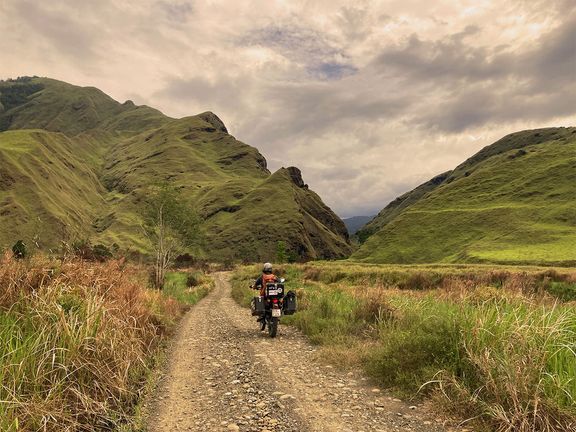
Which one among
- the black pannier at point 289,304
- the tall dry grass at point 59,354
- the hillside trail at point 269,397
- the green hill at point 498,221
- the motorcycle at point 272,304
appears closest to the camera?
the tall dry grass at point 59,354

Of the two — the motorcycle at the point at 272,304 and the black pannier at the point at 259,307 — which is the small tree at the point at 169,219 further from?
the black pannier at the point at 259,307

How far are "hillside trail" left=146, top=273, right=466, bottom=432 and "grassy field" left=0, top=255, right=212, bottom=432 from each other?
87cm

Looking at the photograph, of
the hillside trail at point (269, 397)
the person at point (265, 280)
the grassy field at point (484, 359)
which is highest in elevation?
the person at point (265, 280)

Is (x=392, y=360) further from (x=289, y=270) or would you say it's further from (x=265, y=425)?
(x=289, y=270)

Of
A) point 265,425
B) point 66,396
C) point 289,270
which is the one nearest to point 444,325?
point 265,425

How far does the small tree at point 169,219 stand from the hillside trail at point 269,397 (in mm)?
47562

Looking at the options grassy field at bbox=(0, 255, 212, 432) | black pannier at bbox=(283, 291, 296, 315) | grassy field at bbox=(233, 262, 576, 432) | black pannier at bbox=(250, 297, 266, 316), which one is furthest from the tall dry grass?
black pannier at bbox=(283, 291, 296, 315)

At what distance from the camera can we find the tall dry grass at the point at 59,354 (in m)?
5.92

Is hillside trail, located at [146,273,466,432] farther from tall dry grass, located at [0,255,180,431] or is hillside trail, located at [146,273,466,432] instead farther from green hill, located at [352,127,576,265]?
green hill, located at [352,127,576,265]

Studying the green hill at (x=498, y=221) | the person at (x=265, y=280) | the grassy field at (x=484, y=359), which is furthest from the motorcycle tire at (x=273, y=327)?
the green hill at (x=498, y=221)

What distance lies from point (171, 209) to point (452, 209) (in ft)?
375

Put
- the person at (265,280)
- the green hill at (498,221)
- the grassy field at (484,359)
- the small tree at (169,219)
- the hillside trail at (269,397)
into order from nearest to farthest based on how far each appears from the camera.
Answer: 1. the grassy field at (484,359)
2. the hillside trail at (269,397)
3. the person at (265,280)
4. the small tree at (169,219)
5. the green hill at (498,221)

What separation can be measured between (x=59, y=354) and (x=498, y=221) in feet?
432

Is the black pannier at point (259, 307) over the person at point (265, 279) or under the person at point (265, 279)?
under
